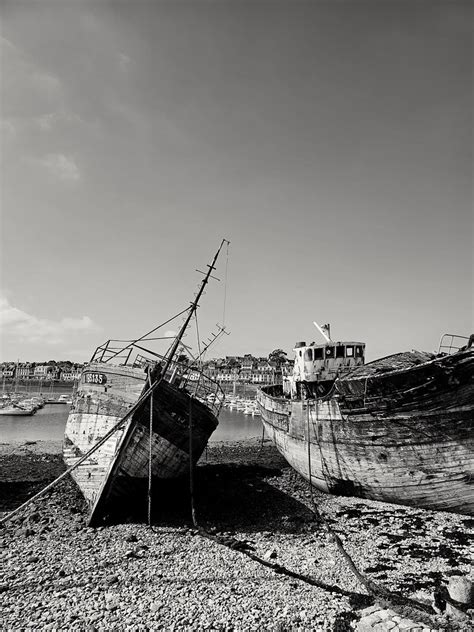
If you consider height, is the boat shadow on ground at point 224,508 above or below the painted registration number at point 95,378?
below

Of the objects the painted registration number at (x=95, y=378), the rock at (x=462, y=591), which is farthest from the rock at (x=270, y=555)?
the painted registration number at (x=95, y=378)

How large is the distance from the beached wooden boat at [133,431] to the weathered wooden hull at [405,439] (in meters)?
4.77

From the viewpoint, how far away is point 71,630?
6.54m

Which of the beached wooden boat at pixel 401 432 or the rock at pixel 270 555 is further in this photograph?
the beached wooden boat at pixel 401 432

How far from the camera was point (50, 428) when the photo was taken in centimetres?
4234

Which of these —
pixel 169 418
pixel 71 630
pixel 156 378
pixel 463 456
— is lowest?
pixel 71 630

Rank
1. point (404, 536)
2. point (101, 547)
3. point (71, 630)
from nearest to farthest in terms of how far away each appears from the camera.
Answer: point (71, 630)
point (101, 547)
point (404, 536)

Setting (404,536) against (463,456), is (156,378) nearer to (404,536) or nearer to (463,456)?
(404,536)

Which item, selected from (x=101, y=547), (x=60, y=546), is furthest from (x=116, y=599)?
(x=60, y=546)

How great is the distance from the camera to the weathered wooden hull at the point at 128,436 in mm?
12133

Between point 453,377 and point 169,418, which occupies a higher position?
point 453,377

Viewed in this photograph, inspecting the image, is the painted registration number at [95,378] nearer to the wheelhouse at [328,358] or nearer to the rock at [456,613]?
the wheelhouse at [328,358]

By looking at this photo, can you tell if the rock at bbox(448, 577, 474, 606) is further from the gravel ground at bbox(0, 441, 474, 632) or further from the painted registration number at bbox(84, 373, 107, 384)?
the painted registration number at bbox(84, 373, 107, 384)

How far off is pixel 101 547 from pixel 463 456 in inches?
426
